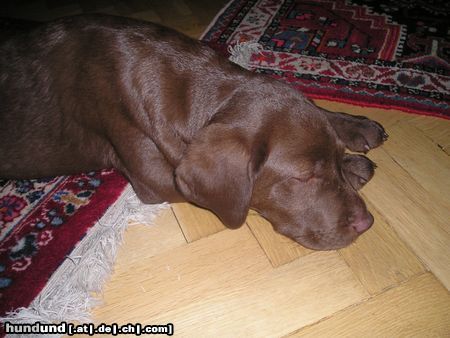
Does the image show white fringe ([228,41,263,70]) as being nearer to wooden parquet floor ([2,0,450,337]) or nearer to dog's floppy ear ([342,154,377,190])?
dog's floppy ear ([342,154,377,190])

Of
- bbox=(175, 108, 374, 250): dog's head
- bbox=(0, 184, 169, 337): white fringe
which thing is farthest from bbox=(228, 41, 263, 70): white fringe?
bbox=(175, 108, 374, 250): dog's head

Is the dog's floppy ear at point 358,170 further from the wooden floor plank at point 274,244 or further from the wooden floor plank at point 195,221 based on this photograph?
the wooden floor plank at point 195,221

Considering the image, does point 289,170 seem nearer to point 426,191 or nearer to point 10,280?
point 426,191

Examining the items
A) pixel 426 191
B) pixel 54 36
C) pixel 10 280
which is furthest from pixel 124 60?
pixel 426 191

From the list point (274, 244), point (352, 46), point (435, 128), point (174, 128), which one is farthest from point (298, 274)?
point (352, 46)

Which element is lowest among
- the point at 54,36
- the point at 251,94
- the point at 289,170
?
the point at 289,170

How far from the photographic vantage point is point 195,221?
2.06 metres

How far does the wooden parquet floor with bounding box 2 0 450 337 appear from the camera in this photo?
1.65 meters

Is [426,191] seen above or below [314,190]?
below

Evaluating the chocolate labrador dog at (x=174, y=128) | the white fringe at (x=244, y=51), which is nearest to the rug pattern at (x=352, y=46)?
the white fringe at (x=244, y=51)

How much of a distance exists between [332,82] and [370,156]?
0.74 meters

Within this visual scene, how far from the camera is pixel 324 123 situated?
5.13 feet

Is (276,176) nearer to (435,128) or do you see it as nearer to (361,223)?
(361,223)

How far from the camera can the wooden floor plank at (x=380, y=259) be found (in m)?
1.75
